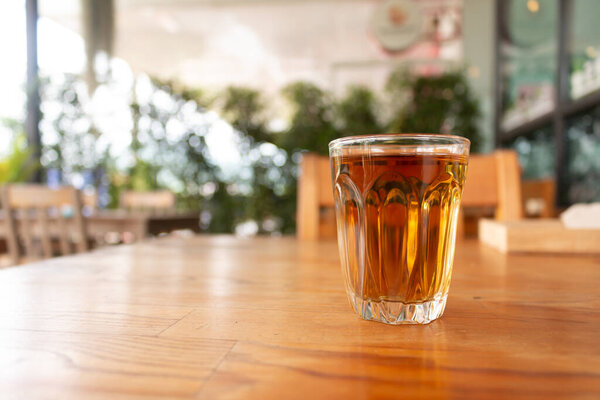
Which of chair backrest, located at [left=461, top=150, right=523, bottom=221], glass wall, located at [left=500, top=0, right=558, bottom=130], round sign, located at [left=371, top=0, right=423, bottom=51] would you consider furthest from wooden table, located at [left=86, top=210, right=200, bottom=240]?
round sign, located at [left=371, top=0, right=423, bottom=51]

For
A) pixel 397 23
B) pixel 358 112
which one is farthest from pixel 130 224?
pixel 397 23

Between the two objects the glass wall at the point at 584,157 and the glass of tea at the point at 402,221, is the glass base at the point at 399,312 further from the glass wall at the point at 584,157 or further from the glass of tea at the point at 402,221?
the glass wall at the point at 584,157

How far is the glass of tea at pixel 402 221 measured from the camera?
1.00 ft

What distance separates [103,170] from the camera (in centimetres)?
431

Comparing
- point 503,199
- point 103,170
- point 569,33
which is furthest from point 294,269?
point 103,170

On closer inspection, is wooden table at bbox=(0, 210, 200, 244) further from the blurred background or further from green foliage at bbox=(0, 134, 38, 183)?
the blurred background

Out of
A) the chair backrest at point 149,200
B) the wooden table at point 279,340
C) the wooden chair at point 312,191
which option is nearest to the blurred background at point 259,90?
the chair backrest at point 149,200

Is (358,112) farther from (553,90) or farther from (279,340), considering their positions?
(279,340)

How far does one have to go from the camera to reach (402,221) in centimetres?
32

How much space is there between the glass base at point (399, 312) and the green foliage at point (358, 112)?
13.2 feet

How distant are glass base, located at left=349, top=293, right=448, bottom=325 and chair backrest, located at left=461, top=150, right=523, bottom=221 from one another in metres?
0.82

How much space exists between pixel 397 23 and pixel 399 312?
5.20m

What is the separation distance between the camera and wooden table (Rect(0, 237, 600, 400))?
0.19 metres

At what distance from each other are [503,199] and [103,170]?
4191mm
